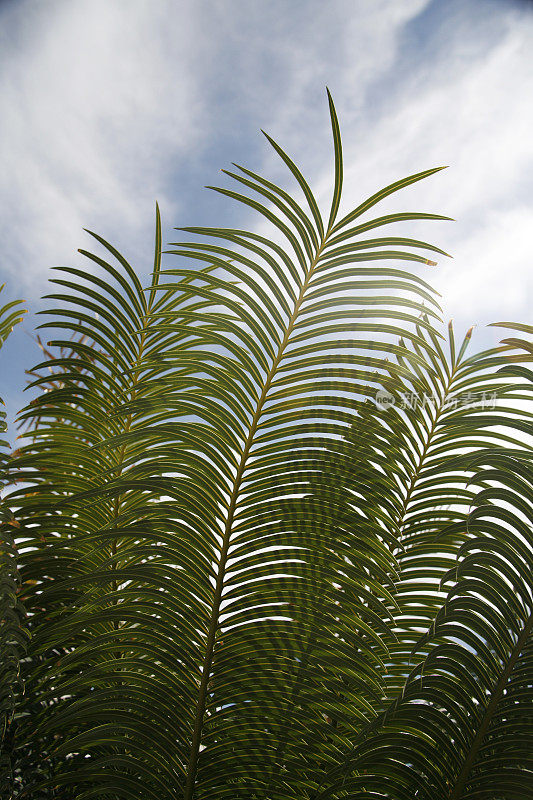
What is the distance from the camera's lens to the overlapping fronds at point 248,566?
37.4 inches

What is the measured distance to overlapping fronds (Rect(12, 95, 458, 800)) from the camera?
951 millimetres

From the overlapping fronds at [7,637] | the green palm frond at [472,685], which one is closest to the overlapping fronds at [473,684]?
the green palm frond at [472,685]

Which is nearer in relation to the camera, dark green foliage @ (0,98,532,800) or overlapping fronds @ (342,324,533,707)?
dark green foliage @ (0,98,532,800)

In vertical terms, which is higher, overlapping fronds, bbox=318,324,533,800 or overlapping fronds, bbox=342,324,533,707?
overlapping fronds, bbox=342,324,533,707

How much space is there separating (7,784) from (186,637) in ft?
1.46

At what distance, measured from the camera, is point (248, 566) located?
1.04m

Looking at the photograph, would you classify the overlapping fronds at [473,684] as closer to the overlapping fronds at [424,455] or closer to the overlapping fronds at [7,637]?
the overlapping fronds at [424,455]

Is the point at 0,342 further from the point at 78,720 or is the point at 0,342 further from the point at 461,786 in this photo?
the point at 461,786

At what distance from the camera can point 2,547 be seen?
1.00m

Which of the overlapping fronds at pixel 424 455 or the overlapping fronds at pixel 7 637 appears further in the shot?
the overlapping fronds at pixel 424 455

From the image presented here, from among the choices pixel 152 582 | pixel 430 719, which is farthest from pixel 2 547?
pixel 430 719

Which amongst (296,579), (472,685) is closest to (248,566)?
(296,579)

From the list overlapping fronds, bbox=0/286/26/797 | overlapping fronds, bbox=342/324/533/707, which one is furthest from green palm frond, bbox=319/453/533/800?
overlapping fronds, bbox=0/286/26/797

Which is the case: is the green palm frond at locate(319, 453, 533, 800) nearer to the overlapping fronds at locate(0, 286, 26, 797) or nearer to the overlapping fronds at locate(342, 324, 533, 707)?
the overlapping fronds at locate(342, 324, 533, 707)
